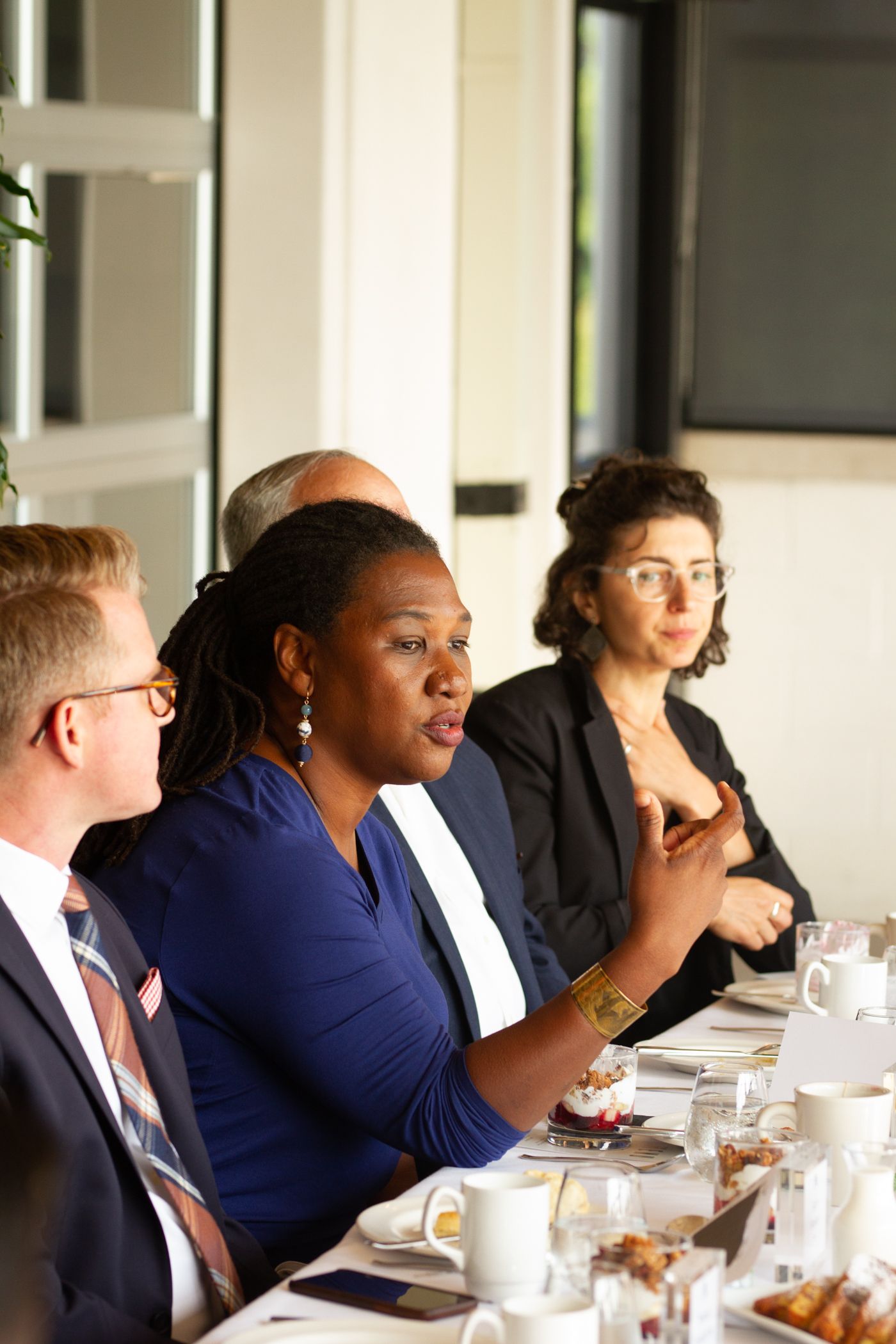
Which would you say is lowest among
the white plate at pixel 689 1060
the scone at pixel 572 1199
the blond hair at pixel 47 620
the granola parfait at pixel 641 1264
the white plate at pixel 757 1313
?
the white plate at pixel 689 1060

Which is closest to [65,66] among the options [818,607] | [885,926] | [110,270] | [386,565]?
[110,270]

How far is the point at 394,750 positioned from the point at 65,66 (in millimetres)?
2464

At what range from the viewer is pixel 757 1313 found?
4.04ft

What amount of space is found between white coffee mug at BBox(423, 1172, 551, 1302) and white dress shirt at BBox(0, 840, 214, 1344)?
34 centimetres

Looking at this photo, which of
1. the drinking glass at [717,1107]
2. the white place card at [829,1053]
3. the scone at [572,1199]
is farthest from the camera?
the white place card at [829,1053]

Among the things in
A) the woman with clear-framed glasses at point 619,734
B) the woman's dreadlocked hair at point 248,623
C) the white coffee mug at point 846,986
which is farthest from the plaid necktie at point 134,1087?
the woman with clear-framed glasses at point 619,734

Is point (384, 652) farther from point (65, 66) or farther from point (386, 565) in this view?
point (65, 66)

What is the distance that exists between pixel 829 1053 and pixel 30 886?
0.82 meters

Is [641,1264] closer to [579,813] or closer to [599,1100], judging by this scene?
[599,1100]

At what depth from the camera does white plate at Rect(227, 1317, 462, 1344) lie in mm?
1213

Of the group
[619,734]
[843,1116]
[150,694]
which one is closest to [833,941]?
[619,734]

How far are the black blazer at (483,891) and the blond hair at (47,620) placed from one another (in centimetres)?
83

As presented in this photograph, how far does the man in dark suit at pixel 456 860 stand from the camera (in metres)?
2.23

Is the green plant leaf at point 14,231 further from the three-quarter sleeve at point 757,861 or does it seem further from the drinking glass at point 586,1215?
the three-quarter sleeve at point 757,861
